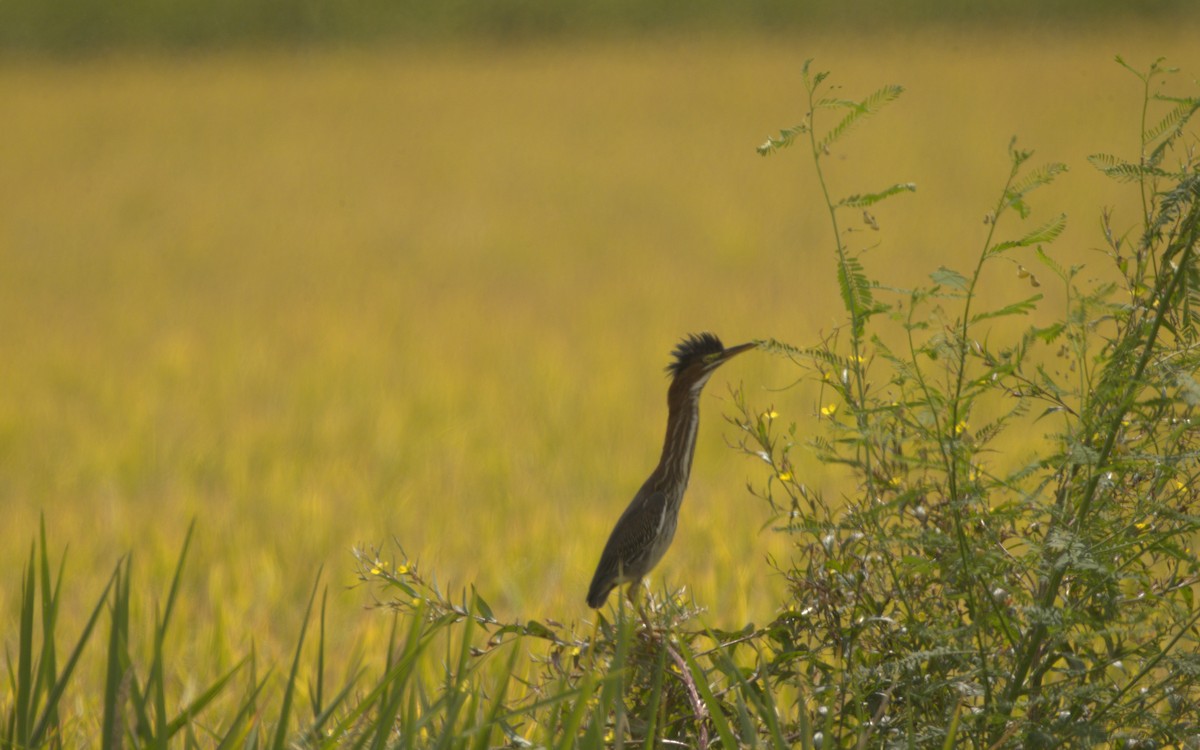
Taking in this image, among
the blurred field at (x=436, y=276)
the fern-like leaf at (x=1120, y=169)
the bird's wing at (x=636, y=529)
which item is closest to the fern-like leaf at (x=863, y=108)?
the fern-like leaf at (x=1120, y=169)

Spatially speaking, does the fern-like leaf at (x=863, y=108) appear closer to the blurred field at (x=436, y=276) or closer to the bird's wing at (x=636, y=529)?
the blurred field at (x=436, y=276)

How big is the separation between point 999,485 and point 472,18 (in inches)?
848

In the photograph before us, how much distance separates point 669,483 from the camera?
2777mm

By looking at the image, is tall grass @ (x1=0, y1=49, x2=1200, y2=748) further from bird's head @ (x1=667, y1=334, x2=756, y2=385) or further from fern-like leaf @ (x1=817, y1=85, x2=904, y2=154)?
bird's head @ (x1=667, y1=334, x2=756, y2=385)

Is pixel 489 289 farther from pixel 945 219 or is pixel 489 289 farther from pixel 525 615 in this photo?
pixel 525 615

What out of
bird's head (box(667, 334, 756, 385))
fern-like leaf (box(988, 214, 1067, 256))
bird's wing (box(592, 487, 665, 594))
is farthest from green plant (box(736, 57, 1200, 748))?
bird's wing (box(592, 487, 665, 594))

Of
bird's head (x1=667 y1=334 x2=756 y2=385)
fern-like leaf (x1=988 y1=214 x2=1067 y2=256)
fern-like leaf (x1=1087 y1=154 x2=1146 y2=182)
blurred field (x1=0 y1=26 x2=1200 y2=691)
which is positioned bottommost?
bird's head (x1=667 y1=334 x2=756 y2=385)

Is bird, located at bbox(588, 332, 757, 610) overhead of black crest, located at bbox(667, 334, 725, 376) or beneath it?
beneath

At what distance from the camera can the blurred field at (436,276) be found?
5.88 m

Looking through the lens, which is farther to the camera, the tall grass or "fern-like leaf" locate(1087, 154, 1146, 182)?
"fern-like leaf" locate(1087, 154, 1146, 182)

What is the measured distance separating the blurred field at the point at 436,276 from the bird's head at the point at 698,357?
7 cm

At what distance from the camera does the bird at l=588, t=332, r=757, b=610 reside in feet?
8.75

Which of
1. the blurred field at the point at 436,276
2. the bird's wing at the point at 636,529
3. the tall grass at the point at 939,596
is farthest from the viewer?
the blurred field at the point at 436,276

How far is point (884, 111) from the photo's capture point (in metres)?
19.4
